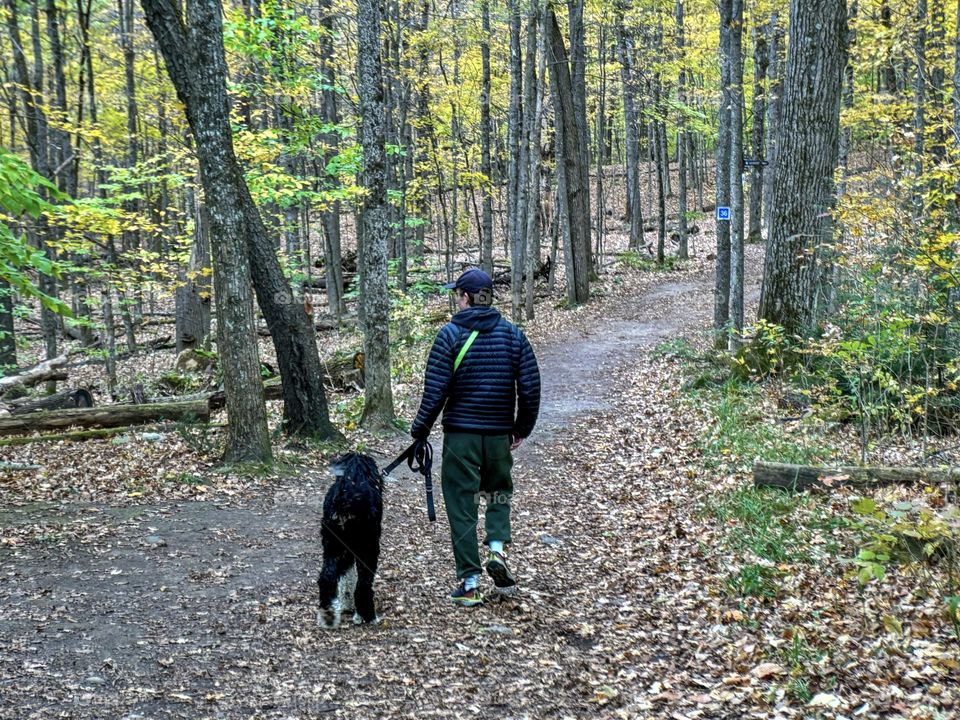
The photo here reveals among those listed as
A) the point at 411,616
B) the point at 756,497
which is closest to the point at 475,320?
the point at 411,616

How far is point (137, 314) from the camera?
26.7 meters

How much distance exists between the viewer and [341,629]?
4984 mm

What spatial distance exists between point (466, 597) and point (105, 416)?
7.93 metres

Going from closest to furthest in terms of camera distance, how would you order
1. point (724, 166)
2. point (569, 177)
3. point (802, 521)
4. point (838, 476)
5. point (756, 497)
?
point (802, 521), point (838, 476), point (756, 497), point (724, 166), point (569, 177)

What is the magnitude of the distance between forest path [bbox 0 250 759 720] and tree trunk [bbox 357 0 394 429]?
217 centimetres

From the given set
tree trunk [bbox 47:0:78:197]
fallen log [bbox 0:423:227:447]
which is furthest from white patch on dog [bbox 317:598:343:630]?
tree trunk [bbox 47:0:78:197]

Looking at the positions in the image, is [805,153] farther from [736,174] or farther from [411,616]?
[411,616]

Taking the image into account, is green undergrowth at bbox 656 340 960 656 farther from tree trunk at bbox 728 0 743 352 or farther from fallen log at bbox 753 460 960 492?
tree trunk at bbox 728 0 743 352

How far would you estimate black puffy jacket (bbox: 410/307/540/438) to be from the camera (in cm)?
533

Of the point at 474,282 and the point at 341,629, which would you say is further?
the point at 474,282

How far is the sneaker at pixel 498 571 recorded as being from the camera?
17.8 feet

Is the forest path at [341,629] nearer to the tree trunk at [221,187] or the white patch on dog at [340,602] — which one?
the white patch on dog at [340,602]

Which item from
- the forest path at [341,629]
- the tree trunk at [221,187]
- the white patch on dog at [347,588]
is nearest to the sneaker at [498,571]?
the forest path at [341,629]

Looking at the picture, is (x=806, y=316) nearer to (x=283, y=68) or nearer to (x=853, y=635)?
(x=853, y=635)
